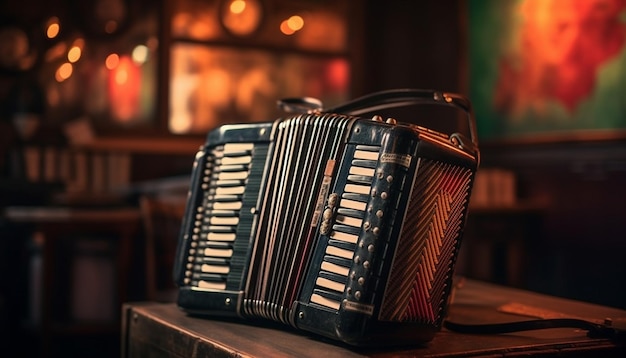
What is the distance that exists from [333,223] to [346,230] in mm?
38

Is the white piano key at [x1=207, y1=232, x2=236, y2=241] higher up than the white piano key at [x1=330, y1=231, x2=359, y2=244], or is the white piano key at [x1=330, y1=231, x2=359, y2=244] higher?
the white piano key at [x1=330, y1=231, x2=359, y2=244]

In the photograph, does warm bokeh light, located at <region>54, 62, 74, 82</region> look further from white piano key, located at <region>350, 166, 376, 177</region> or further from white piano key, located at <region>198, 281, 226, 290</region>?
white piano key, located at <region>350, 166, 376, 177</region>

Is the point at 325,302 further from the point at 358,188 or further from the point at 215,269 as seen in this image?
the point at 215,269

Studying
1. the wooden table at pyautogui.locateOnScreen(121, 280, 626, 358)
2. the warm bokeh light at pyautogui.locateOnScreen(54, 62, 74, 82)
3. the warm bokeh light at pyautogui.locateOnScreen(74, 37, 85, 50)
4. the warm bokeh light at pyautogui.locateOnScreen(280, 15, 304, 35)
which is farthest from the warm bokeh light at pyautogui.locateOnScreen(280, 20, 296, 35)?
the wooden table at pyautogui.locateOnScreen(121, 280, 626, 358)

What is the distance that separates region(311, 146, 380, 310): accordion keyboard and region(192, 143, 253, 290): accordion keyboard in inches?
10.9

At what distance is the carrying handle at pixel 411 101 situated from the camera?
1471 mm

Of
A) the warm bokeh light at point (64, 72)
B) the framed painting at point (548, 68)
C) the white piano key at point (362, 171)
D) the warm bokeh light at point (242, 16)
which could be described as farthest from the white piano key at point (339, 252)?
the warm bokeh light at point (242, 16)

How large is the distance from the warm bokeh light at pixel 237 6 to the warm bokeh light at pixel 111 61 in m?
0.91

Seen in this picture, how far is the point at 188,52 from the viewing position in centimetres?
563

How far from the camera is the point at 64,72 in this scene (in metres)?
5.20

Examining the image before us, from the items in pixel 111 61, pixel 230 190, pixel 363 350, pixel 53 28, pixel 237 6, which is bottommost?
pixel 363 350

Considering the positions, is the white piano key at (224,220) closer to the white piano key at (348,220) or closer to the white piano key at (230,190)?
the white piano key at (230,190)

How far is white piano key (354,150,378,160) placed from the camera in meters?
1.33

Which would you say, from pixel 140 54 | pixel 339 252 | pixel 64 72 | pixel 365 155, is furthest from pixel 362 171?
pixel 140 54
